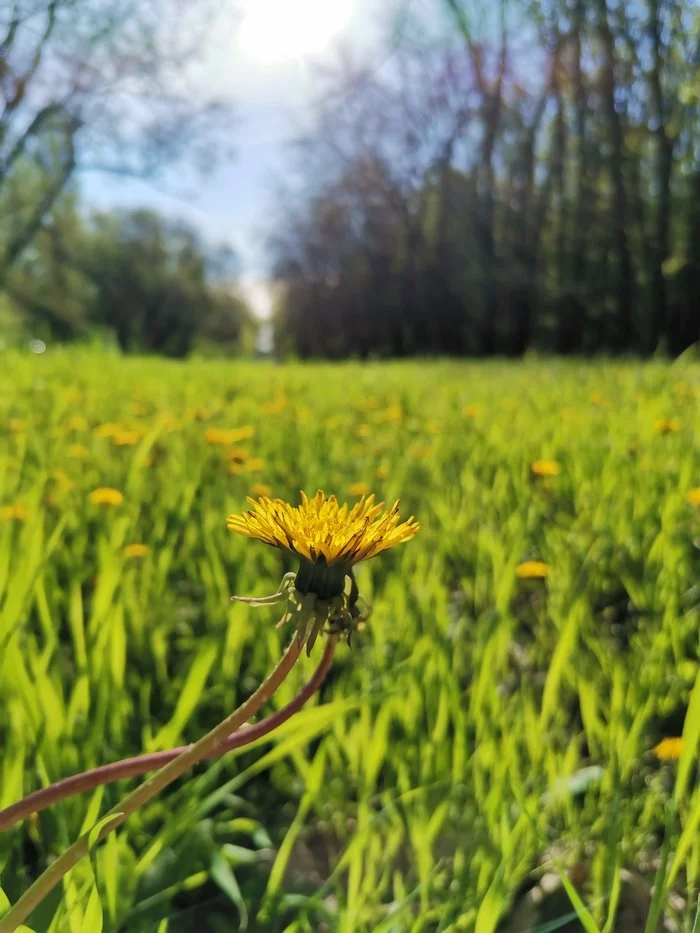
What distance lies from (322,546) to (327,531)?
1 cm

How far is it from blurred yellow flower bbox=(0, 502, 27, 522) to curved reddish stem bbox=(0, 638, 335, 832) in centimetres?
82

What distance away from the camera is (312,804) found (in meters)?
0.82

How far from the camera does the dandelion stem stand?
1.11 ft

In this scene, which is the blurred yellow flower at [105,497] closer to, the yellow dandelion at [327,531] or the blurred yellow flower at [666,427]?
the yellow dandelion at [327,531]

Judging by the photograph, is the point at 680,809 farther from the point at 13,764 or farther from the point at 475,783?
the point at 13,764

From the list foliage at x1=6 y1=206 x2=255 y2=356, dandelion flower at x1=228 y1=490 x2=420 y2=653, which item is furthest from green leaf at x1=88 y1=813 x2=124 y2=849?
foliage at x1=6 y1=206 x2=255 y2=356

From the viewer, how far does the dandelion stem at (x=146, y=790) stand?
337mm

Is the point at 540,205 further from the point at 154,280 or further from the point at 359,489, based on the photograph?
the point at 154,280

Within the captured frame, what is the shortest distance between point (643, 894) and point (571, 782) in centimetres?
12

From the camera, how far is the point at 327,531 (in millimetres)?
380

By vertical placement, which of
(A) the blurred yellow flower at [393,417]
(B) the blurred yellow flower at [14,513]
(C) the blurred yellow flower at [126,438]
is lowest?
(B) the blurred yellow flower at [14,513]

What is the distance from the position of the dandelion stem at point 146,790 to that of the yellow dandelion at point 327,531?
50 mm

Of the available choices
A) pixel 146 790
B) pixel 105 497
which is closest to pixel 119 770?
pixel 146 790

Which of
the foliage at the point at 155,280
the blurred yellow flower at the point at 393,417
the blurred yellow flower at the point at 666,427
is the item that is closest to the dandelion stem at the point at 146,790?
the blurred yellow flower at the point at 666,427
